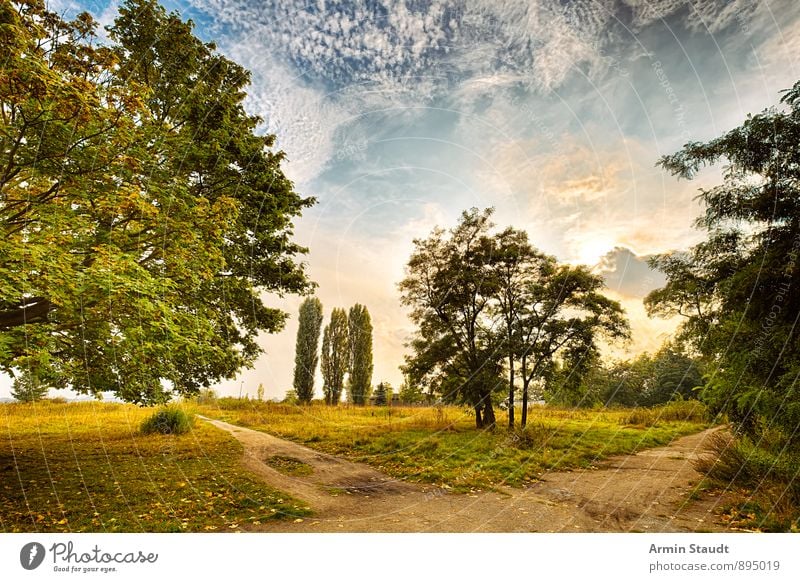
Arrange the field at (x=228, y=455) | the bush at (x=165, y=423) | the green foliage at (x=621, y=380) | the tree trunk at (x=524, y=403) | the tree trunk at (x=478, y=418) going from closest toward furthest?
1. the field at (x=228, y=455)
2. the green foliage at (x=621, y=380)
3. the tree trunk at (x=524, y=403)
4. the bush at (x=165, y=423)
5. the tree trunk at (x=478, y=418)

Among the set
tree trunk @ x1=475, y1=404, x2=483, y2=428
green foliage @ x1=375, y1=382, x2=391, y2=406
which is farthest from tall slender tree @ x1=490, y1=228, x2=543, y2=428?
green foliage @ x1=375, y1=382, x2=391, y2=406

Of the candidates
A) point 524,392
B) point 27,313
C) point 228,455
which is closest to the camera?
point 27,313

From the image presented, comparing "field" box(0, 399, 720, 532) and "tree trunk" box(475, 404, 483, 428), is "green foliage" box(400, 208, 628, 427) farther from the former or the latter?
"field" box(0, 399, 720, 532)

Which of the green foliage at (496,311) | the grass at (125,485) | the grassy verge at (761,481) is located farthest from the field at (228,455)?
the grassy verge at (761,481)

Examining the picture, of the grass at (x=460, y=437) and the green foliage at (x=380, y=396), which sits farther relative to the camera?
the green foliage at (x=380, y=396)

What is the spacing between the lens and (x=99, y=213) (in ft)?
16.2

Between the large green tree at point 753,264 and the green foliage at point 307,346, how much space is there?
9.50m

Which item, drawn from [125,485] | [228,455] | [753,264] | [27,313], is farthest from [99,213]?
[753,264]

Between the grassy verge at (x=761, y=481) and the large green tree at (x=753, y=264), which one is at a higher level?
the large green tree at (x=753, y=264)

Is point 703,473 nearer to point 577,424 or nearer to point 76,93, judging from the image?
point 577,424

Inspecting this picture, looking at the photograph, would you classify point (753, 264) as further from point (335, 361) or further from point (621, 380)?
point (335, 361)

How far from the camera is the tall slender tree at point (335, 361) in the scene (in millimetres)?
11443
